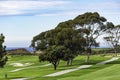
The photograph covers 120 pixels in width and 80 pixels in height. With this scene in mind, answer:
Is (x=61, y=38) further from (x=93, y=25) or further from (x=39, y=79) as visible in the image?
(x=39, y=79)

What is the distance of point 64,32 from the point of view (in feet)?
292

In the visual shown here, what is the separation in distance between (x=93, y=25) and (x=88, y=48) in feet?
20.7

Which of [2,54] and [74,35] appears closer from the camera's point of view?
[2,54]

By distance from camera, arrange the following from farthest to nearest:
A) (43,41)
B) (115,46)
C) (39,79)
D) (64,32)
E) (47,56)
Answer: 1. (115,46)
2. (43,41)
3. (64,32)
4. (47,56)
5. (39,79)

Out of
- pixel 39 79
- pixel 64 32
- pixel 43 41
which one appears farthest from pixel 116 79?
Answer: pixel 43 41

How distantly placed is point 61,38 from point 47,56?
16.8 metres

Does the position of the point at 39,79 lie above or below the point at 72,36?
below

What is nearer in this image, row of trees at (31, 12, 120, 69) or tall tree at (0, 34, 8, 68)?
tall tree at (0, 34, 8, 68)

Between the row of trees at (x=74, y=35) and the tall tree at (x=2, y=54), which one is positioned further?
the row of trees at (x=74, y=35)

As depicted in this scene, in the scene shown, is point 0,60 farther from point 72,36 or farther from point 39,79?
point 72,36

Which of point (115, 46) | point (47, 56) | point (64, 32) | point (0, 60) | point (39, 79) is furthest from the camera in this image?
Result: point (115, 46)

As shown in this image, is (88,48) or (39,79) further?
(88,48)

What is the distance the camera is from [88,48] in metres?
97.0

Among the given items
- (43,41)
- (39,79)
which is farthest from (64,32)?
(39,79)
